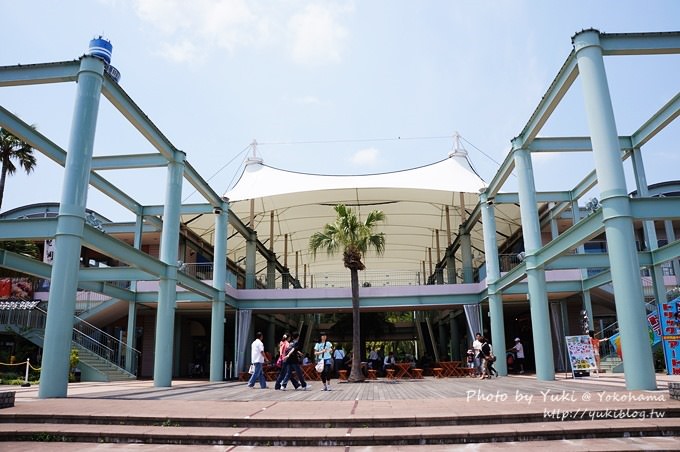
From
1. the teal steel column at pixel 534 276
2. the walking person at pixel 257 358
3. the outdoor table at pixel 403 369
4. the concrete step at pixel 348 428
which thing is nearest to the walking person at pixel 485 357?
the teal steel column at pixel 534 276

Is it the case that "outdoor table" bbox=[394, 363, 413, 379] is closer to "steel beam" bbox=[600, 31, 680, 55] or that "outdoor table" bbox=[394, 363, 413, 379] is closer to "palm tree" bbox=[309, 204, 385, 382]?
"palm tree" bbox=[309, 204, 385, 382]

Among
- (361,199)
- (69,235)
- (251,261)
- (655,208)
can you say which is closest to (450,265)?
Answer: (361,199)

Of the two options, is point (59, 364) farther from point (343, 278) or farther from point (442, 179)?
point (442, 179)

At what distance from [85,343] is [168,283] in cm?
733

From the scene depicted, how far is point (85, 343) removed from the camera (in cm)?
2081

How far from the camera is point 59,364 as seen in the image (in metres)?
10.8

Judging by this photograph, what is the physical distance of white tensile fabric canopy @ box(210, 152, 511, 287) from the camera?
1033 inches

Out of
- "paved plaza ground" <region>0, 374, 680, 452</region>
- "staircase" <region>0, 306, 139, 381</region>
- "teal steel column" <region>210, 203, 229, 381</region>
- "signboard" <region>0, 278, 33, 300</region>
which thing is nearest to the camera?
"paved plaza ground" <region>0, 374, 680, 452</region>

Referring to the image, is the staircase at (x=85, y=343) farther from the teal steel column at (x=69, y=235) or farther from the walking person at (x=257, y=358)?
the teal steel column at (x=69, y=235)

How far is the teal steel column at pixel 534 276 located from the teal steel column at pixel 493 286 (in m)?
4.47

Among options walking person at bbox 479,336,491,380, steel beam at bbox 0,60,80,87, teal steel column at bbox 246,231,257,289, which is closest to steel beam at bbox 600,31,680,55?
walking person at bbox 479,336,491,380

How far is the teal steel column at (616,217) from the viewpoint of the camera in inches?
392

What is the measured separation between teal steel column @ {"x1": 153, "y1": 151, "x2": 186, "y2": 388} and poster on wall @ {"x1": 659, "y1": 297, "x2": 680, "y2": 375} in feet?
47.1

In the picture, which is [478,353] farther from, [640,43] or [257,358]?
[640,43]
